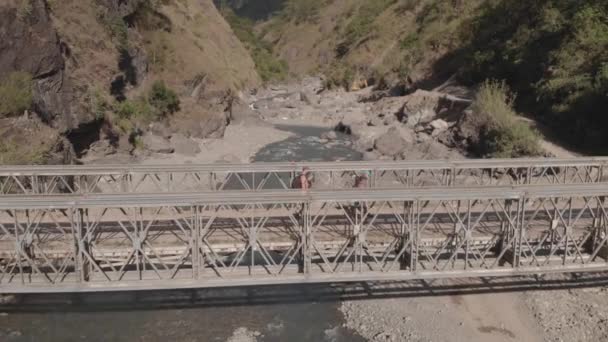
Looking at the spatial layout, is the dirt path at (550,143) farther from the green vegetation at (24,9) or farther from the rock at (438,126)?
the green vegetation at (24,9)

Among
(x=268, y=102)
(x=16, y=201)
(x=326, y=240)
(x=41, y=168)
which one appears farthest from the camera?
(x=268, y=102)

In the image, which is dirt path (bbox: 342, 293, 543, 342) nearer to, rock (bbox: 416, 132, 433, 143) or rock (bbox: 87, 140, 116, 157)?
rock (bbox: 87, 140, 116, 157)

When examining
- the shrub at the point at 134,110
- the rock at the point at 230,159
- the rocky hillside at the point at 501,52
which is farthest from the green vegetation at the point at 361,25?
the rock at the point at 230,159

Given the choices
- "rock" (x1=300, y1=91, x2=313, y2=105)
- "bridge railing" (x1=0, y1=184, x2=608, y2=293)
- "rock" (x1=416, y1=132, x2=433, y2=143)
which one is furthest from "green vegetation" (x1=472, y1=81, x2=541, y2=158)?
"rock" (x1=300, y1=91, x2=313, y2=105)

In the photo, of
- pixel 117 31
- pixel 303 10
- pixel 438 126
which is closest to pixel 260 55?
pixel 303 10

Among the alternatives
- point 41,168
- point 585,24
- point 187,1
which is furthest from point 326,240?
point 187,1

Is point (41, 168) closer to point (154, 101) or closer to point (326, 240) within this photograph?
point (326, 240)
